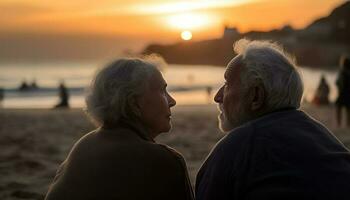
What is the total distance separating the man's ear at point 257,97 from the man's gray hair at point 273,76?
16 mm

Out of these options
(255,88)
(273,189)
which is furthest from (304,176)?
(255,88)

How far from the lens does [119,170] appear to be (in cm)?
254

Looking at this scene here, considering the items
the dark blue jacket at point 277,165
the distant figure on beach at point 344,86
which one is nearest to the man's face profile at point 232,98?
the dark blue jacket at point 277,165

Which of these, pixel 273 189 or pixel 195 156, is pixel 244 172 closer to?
pixel 273 189

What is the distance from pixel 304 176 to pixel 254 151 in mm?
205

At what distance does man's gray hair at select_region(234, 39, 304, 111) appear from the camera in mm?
2357

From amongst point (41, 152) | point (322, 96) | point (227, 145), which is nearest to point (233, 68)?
point (227, 145)

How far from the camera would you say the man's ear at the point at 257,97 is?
237 cm

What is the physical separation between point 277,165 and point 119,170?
704 millimetres

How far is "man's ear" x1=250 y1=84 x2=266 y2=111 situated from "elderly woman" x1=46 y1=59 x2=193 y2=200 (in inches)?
18.1

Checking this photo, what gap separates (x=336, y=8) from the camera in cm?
12556

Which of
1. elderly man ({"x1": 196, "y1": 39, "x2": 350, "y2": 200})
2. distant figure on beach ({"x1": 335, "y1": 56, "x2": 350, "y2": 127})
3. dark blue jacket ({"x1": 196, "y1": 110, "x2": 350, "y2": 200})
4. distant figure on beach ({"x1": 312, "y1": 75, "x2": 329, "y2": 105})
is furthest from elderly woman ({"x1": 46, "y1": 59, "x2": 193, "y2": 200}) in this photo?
distant figure on beach ({"x1": 312, "y1": 75, "x2": 329, "y2": 105})

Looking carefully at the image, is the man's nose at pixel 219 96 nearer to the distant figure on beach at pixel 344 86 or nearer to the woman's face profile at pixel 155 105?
the woman's face profile at pixel 155 105

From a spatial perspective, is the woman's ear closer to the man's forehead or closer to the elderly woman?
the elderly woman
